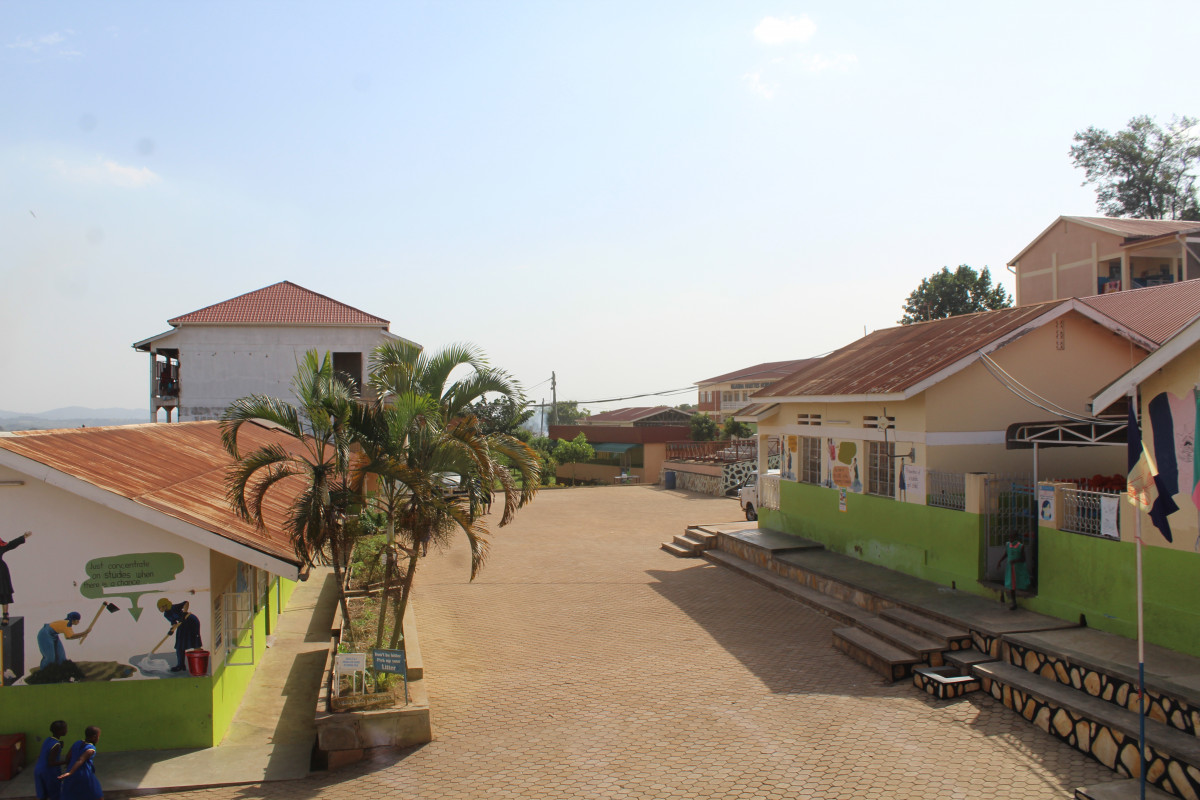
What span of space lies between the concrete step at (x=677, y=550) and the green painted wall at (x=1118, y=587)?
9.42 m

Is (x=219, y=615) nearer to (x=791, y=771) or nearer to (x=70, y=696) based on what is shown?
(x=70, y=696)

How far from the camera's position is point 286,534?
9.69 meters

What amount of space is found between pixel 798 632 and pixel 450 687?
5674 millimetres

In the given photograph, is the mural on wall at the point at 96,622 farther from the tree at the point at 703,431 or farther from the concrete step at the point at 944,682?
the tree at the point at 703,431

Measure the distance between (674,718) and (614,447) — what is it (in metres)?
34.6

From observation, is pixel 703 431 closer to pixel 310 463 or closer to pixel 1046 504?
pixel 1046 504

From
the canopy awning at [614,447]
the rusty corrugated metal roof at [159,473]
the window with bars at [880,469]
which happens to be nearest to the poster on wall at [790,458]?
the window with bars at [880,469]

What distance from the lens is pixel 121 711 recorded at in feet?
26.7

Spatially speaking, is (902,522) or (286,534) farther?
(902,522)

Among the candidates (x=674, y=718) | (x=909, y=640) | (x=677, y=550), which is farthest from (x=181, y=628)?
(x=677, y=550)

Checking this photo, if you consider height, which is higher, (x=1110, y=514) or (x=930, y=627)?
(x=1110, y=514)

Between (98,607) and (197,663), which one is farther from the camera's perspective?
(197,663)

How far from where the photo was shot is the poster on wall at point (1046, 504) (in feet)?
34.7

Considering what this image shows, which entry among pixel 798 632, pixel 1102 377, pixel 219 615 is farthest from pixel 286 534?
pixel 1102 377
